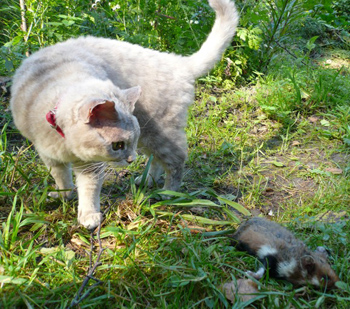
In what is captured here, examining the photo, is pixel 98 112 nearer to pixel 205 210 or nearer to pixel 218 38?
pixel 205 210

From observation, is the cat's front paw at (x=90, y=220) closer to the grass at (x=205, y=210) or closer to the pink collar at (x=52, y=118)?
the grass at (x=205, y=210)

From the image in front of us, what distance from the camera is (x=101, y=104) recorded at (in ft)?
6.86

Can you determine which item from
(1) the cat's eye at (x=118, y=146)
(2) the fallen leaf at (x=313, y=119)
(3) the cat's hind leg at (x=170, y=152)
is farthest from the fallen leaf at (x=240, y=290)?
(2) the fallen leaf at (x=313, y=119)

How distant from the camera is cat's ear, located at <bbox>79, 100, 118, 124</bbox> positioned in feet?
6.88

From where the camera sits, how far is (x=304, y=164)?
363cm

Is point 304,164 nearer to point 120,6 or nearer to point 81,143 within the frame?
point 81,143

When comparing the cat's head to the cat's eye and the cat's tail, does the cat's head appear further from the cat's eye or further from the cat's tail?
the cat's tail

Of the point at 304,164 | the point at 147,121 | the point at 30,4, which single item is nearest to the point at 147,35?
the point at 30,4

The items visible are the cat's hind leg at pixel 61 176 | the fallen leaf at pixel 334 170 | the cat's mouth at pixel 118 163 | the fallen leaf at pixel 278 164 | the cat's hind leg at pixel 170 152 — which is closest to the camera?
the cat's mouth at pixel 118 163

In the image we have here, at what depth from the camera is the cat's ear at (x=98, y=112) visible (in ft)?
6.88

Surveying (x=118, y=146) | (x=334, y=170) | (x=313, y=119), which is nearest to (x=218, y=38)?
(x=118, y=146)

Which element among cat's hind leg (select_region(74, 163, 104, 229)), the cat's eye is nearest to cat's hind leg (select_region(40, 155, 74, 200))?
cat's hind leg (select_region(74, 163, 104, 229))

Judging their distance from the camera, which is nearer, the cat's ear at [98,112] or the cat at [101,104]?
the cat's ear at [98,112]

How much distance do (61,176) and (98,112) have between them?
32.1 inches
